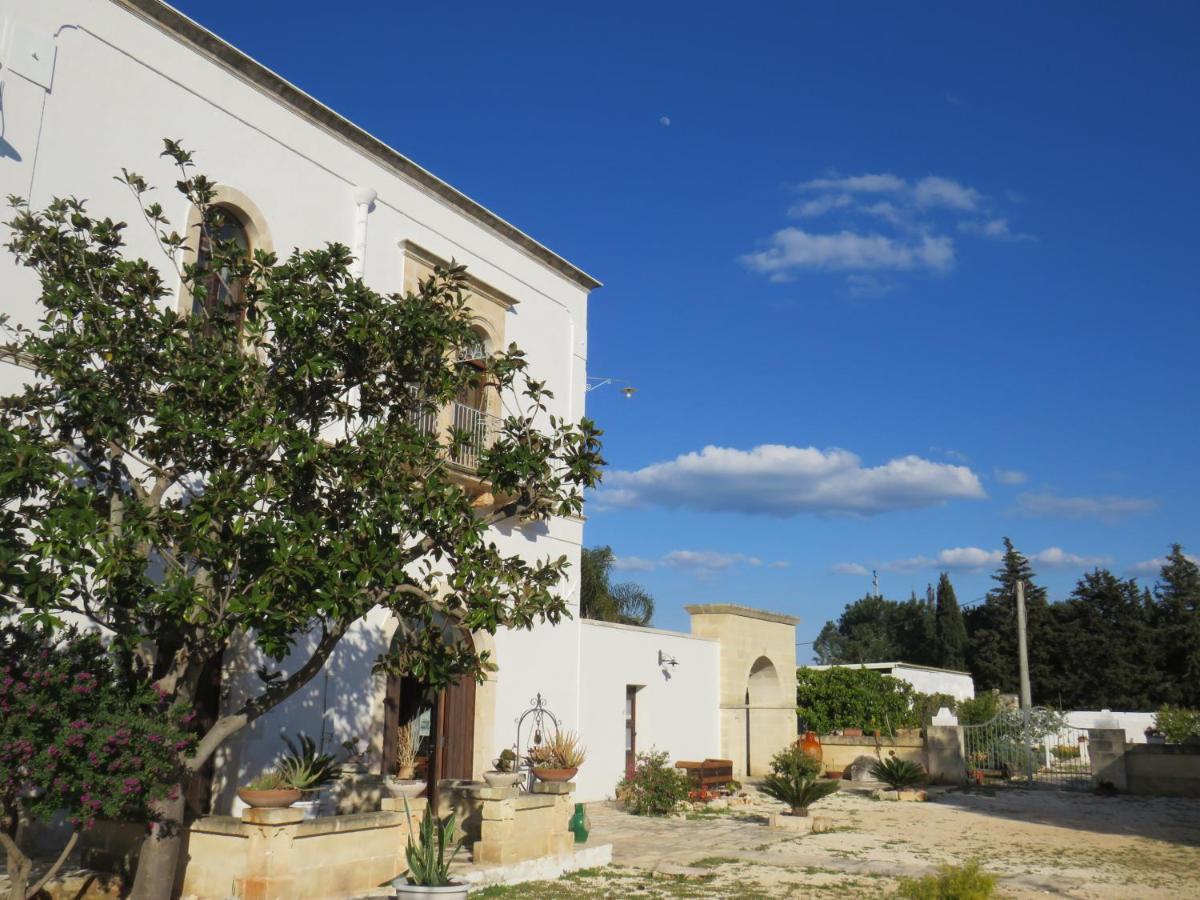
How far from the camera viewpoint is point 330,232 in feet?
41.4

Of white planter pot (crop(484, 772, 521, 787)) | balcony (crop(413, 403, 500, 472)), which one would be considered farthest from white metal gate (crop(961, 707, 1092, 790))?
white planter pot (crop(484, 772, 521, 787))

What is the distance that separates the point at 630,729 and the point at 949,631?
42351 millimetres

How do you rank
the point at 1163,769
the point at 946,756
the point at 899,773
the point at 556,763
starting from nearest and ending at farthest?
the point at 556,763 < the point at 899,773 < the point at 1163,769 < the point at 946,756

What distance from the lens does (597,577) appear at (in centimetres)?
2866

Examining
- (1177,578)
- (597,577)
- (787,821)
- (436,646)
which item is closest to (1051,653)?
(1177,578)

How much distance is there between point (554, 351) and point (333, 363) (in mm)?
9045

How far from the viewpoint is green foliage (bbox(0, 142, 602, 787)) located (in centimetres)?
641

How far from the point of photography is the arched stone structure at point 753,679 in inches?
821

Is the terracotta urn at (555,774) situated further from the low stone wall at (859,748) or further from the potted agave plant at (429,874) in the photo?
the low stone wall at (859,748)

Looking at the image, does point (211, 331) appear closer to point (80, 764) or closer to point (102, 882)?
point (80, 764)

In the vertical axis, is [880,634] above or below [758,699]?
above

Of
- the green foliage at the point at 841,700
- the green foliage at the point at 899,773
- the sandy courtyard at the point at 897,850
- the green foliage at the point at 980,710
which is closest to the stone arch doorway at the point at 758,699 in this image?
the green foliage at the point at 841,700

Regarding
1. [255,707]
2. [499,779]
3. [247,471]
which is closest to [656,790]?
[499,779]

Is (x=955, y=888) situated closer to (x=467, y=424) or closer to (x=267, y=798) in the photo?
(x=267, y=798)
